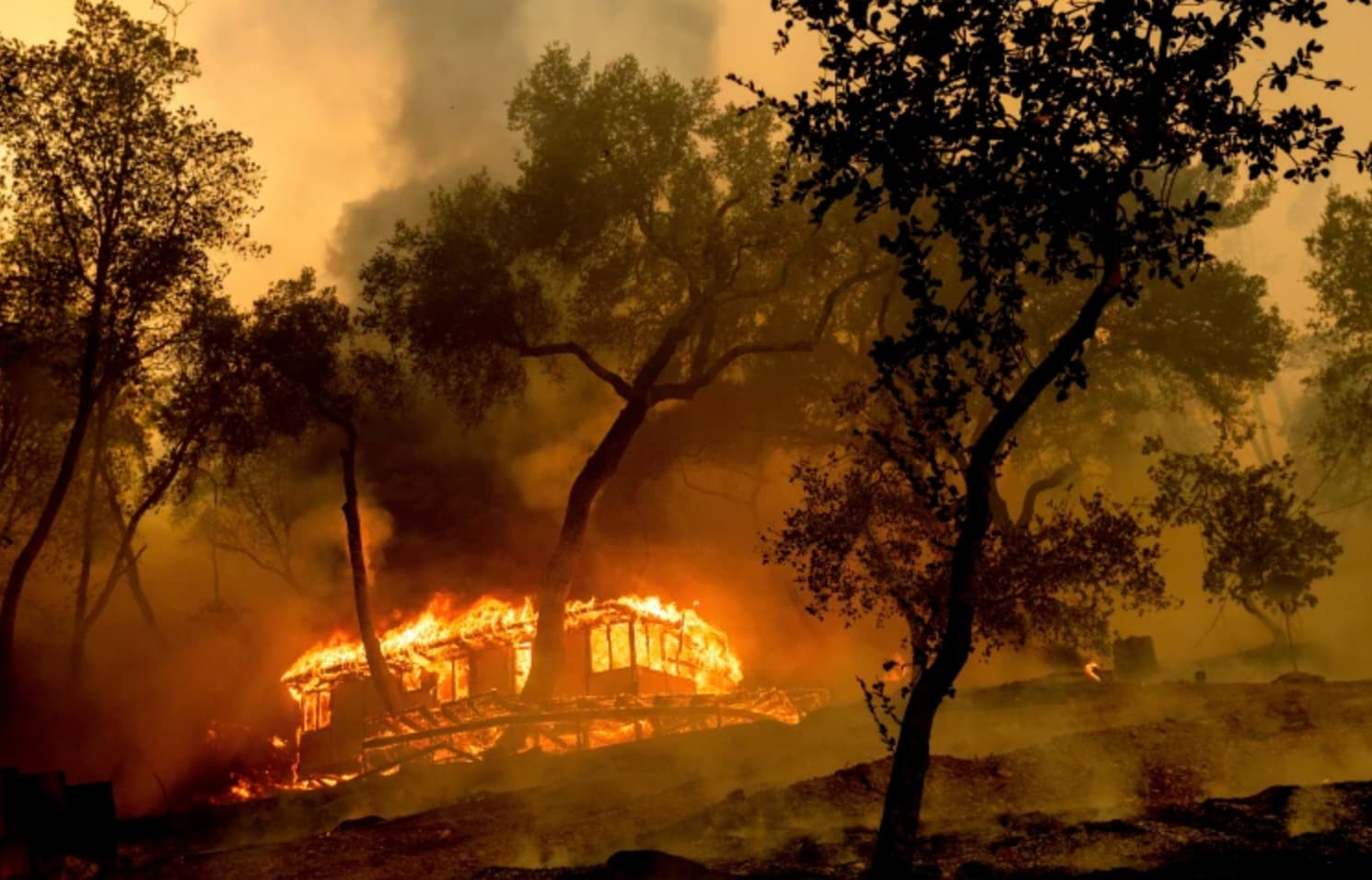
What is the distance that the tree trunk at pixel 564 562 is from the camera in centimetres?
3116

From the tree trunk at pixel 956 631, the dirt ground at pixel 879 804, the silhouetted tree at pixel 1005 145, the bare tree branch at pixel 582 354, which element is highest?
the bare tree branch at pixel 582 354

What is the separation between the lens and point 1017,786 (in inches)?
750

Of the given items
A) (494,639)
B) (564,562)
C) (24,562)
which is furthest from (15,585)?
(494,639)

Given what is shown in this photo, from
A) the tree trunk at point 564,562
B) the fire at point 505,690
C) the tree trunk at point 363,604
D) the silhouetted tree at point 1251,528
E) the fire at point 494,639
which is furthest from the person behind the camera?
the fire at point 494,639

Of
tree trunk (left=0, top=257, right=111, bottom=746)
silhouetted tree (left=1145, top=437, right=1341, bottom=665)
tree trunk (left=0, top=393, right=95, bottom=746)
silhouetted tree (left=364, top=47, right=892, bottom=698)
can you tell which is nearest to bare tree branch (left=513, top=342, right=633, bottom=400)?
silhouetted tree (left=364, top=47, right=892, bottom=698)

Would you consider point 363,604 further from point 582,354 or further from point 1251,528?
point 1251,528

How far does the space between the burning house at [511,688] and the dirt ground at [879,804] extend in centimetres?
→ 179

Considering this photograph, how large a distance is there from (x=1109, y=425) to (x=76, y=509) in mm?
38700

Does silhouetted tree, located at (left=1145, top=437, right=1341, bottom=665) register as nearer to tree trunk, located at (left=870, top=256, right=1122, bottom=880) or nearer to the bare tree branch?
the bare tree branch

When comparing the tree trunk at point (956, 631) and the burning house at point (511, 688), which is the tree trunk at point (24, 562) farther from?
the tree trunk at point (956, 631)

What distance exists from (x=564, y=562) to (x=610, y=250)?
1089cm

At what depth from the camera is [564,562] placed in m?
31.9

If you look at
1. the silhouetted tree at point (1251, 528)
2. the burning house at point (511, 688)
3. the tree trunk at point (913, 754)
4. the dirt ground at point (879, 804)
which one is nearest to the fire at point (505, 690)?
the burning house at point (511, 688)

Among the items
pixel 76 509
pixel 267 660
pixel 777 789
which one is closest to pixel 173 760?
pixel 267 660
